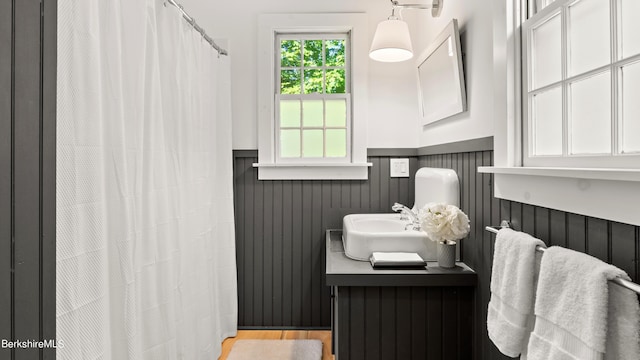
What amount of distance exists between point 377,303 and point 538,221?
2.38 ft

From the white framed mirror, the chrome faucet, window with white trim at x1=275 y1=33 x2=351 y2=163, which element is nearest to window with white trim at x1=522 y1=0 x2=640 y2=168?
the white framed mirror

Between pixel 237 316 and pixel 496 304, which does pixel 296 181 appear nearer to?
pixel 237 316

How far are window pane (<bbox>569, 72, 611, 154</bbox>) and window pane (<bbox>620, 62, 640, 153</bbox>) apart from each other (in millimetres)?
44

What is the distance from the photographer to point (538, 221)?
1176mm

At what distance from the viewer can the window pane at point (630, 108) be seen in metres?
0.85

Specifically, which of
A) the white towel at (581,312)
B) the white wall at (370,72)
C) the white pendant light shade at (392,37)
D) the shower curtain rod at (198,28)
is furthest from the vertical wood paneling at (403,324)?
the shower curtain rod at (198,28)

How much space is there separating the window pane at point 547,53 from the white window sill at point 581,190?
0.99 feet

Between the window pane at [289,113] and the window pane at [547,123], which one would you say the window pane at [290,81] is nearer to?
the window pane at [289,113]

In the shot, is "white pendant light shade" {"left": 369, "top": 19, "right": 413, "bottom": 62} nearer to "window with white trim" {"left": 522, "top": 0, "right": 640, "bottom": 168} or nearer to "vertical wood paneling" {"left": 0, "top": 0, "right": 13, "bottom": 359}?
"window with white trim" {"left": 522, "top": 0, "right": 640, "bottom": 168}

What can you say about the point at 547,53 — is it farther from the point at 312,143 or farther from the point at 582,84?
the point at 312,143

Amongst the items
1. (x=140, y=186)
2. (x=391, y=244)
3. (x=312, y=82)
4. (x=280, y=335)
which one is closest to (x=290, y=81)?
(x=312, y=82)

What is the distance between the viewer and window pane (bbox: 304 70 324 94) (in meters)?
2.64

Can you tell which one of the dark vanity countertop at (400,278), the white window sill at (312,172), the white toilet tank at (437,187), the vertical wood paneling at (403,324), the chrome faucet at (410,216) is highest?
the white window sill at (312,172)

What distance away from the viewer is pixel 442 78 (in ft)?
6.48
